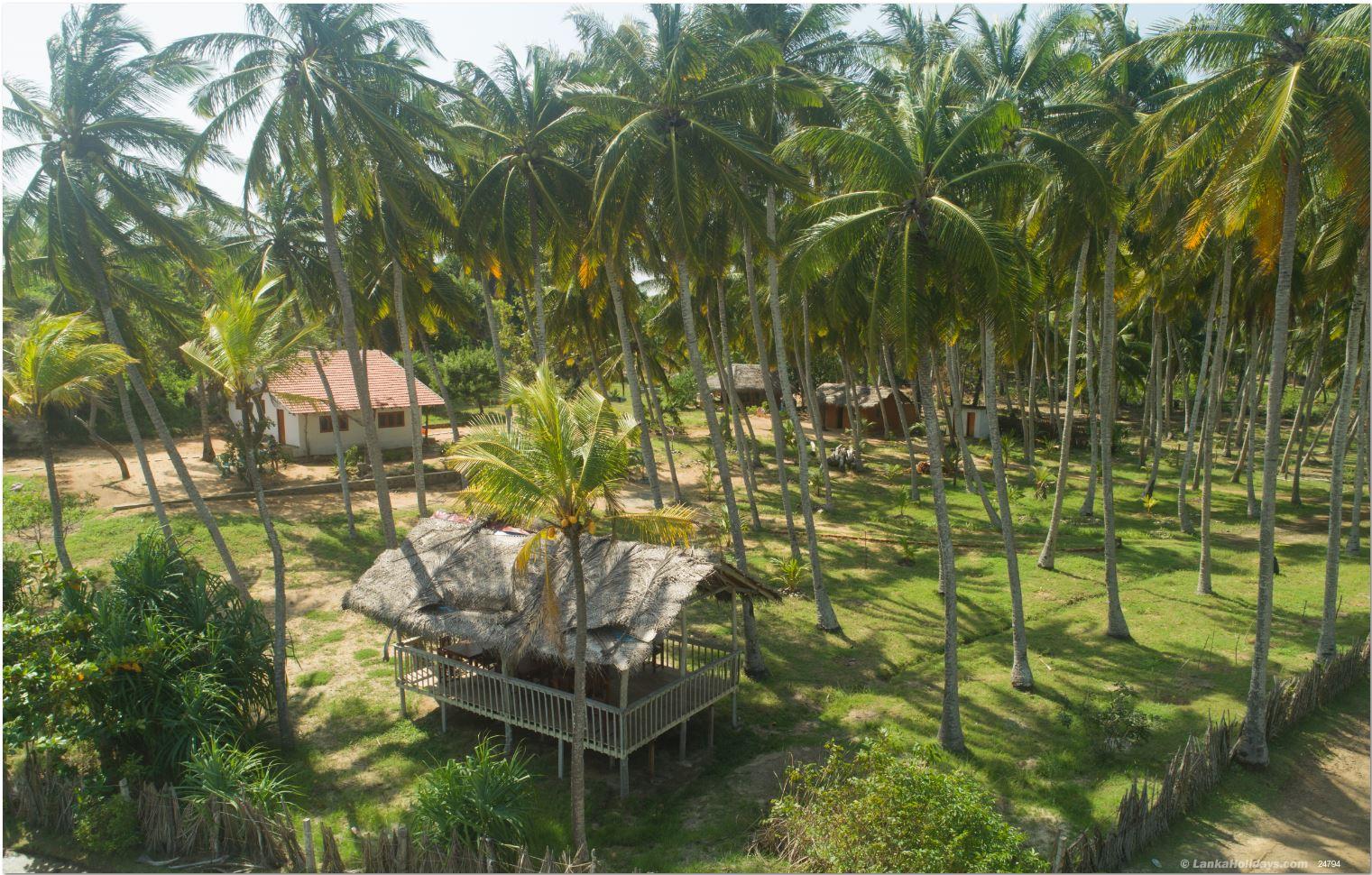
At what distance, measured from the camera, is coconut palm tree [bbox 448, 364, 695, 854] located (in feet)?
30.6

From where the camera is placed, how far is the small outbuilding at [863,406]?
43656mm

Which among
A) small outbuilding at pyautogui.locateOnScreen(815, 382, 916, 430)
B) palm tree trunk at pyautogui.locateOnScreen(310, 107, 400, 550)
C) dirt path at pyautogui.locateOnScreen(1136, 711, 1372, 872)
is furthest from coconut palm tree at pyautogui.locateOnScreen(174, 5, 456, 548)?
small outbuilding at pyautogui.locateOnScreen(815, 382, 916, 430)

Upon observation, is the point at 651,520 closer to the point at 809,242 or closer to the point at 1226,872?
the point at 809,242

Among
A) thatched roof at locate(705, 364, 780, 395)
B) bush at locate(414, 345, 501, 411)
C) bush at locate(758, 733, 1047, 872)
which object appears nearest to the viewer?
bush at locate(758, 733, 1047, 872)

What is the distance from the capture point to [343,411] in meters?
32.9

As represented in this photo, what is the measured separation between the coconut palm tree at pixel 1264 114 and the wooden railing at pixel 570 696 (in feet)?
25.6

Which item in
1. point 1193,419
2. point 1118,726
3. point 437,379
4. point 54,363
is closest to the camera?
point 1118,726

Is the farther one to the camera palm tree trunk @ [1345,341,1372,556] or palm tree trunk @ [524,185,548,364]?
palm tree trunk @ [1345,341,1372,556]

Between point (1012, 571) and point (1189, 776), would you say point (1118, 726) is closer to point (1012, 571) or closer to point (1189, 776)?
point (1189, 776)

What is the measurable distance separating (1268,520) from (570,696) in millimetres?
10414

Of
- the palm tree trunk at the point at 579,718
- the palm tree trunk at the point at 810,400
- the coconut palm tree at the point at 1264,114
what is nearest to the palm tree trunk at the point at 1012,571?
the coconut palm tree at the point at 1264,114

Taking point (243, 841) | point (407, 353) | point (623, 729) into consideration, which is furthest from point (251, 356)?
point (407, 353)

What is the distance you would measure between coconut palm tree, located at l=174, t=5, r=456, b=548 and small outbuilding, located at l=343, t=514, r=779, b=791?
22.2ft

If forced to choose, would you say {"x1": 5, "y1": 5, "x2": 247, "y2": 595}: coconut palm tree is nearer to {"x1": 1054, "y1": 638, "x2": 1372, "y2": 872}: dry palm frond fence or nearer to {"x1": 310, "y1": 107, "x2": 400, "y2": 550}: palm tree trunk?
{"x1": 310, "y1": 107, "x2": 400, "y2": 550}: palm tree trunk
